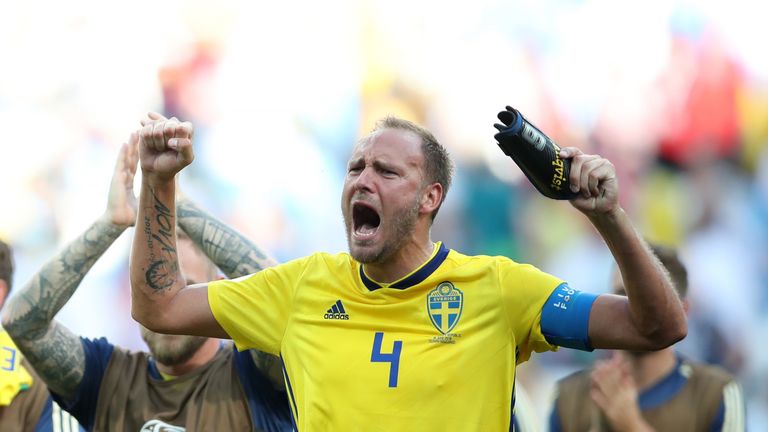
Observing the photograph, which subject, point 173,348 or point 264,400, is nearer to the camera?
point 264,400

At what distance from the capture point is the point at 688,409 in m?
4.33

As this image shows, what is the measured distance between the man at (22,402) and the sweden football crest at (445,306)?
238cm

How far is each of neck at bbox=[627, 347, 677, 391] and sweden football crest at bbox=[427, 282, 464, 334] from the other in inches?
56.1

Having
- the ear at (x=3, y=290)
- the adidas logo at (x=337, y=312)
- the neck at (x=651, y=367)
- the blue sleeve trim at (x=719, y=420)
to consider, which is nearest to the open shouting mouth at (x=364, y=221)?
the adidas logo at (x=337, y=312)

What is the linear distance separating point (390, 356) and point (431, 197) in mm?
648

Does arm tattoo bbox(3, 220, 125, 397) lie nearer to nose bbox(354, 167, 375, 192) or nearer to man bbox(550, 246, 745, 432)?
nose bbox(354, 167, 375, 192)

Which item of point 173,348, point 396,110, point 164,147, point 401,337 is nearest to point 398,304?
point 401,337

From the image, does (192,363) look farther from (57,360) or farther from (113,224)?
(113,224)

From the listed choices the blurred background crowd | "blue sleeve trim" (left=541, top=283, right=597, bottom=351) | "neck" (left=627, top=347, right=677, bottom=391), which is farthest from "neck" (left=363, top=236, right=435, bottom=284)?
the blurred background crowd

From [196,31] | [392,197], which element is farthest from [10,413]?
[196,31]

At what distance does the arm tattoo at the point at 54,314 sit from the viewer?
440 centimetres

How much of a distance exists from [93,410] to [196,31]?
580 centimetres

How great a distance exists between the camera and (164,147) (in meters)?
3.34

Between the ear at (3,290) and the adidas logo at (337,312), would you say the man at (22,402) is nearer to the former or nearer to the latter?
the ear at (3,290)
